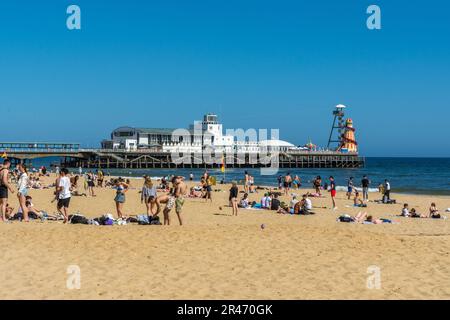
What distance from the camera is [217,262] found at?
8281 millimetres

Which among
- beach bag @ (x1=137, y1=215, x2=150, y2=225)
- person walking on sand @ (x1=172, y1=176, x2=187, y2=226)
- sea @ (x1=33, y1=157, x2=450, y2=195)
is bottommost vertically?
sea @ (x1=33, y1=157, x2=450, y2=195)

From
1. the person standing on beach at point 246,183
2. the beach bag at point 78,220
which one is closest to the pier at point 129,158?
the person standing on beach at point 246,183

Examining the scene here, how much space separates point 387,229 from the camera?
1284 cm

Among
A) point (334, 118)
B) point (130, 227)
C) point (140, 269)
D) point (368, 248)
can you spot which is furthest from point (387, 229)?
point (334, 118)

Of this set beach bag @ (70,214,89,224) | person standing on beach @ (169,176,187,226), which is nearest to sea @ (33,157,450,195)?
person standing on beach @ (169,176,187,226)

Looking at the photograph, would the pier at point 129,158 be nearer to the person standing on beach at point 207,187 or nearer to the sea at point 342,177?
the sea at point 342,177

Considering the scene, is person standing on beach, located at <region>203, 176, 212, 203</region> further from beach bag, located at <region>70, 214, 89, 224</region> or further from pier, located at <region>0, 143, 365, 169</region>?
pier, located at <region>0, 143, 365, 169</region>

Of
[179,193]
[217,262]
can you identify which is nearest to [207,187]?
[179,193]

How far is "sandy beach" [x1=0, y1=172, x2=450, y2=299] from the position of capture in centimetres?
679

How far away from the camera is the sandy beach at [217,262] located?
679 centimetres

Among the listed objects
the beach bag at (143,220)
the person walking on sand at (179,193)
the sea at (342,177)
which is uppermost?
the person walking on sand at (179,193)

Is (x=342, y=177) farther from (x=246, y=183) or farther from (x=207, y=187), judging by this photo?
(x=207, y=187)

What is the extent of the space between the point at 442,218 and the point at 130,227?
10867 millimetres
